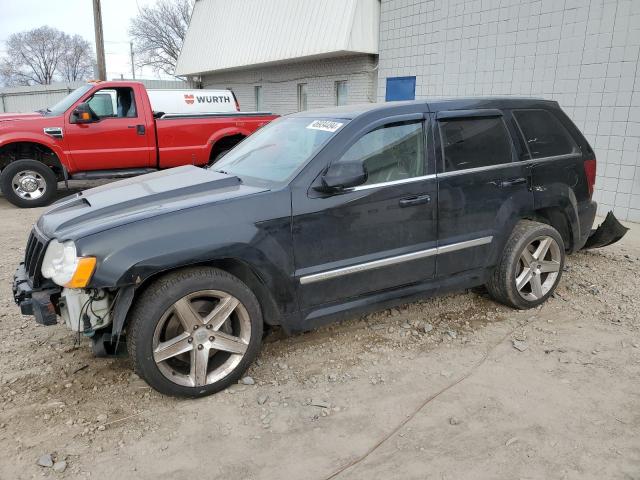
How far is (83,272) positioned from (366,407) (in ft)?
5.91

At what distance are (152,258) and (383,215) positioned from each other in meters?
1.56

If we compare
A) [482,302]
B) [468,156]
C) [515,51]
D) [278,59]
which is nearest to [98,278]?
[468,156]

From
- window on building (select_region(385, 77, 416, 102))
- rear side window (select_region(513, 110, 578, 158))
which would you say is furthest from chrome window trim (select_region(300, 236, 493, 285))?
window on building (select_region(385, 77, 416, 102))

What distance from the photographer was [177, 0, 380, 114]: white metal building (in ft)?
38.6

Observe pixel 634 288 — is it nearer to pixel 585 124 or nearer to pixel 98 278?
pixel 585 124

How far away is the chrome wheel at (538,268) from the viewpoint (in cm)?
429

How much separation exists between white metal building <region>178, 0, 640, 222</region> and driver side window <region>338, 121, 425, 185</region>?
5.36 meters

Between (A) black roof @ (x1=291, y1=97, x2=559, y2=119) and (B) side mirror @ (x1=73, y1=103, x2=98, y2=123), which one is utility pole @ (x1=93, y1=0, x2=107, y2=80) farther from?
(A) black roof @ (x1=291, y1=97, x2=559, y2=119)

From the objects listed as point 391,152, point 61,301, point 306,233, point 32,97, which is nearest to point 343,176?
point 306,233

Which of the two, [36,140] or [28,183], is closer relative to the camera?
[36,140]

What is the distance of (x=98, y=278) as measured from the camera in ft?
8.90

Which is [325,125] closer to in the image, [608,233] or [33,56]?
[608,233]

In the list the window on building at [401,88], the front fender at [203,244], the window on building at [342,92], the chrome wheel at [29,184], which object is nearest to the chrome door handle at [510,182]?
the front fender at [203,244]

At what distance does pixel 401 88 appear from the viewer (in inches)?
446
